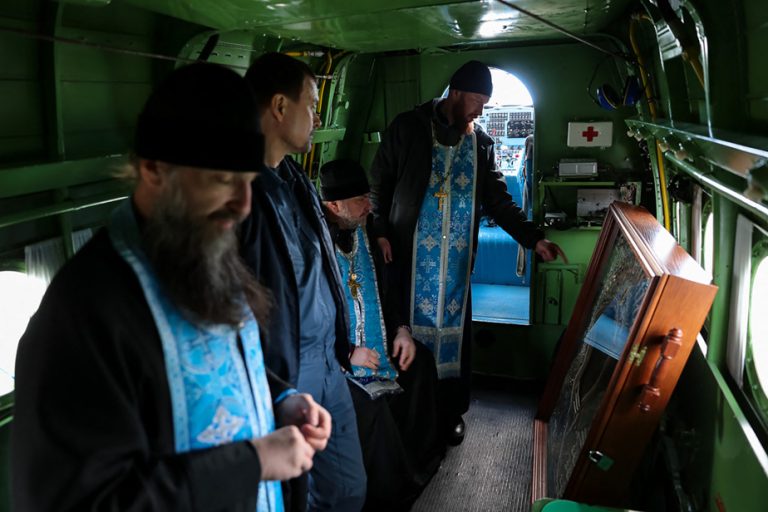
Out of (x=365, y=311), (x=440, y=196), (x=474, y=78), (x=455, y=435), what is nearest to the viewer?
(x=365, y=311)

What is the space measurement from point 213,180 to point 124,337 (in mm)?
400

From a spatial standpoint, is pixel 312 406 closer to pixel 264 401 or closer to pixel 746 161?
pixel 264 401

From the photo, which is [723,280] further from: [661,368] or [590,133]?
[590,133]

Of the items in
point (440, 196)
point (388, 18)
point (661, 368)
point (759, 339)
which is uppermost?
point (388, 18)

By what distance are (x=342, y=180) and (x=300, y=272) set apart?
1.01m

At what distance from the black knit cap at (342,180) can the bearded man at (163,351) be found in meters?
1.63

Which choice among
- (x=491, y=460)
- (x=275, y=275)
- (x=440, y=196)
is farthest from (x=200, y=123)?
(x=491, y=460)

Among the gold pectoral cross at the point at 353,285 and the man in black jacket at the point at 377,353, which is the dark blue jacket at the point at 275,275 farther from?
the gold pectoral cross at the point at 353,285

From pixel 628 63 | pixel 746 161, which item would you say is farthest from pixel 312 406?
pixel 628 63

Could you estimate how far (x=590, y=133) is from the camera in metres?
4.67

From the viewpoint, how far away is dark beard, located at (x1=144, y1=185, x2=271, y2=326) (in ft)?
4.22

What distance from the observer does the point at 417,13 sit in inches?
109

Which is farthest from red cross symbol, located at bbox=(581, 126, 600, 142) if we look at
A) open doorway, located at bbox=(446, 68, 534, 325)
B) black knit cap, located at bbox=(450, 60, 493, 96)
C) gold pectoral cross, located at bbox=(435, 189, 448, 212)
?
gold pectoral cross, located at bbox=(435, 189, 448, 212)

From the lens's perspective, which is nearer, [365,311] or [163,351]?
[163,351]
